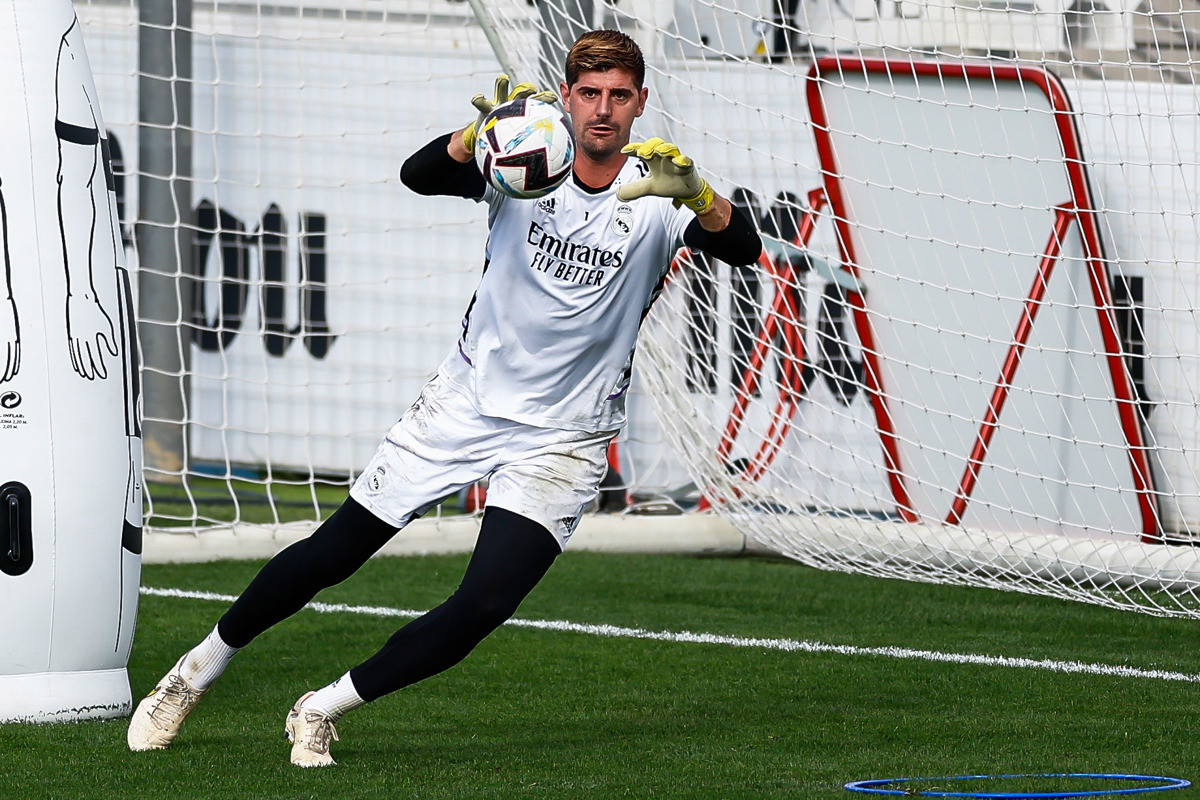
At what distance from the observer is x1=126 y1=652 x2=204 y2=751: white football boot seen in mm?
4227

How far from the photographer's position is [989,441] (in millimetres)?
7504

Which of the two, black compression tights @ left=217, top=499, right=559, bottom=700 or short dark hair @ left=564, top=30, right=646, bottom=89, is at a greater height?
short dark hair @ left=564, top=30, right=646, bottom=89

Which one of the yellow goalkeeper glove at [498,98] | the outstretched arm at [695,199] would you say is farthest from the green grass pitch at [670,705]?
the yellow goalkeeper glove at [498,98]

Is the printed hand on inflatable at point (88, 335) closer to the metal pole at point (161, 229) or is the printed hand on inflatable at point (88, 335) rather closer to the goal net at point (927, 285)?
the goal net at point (927, 285)

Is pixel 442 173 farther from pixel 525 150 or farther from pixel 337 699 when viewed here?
pixel 337 699

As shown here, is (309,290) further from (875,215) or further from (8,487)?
(8,487)

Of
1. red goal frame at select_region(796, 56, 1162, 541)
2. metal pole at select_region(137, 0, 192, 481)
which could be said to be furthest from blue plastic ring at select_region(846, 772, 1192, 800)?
metal pole at select_region(137, 0, 192, 481)

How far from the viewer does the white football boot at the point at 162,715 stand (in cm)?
423

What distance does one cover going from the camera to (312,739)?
13.2ft

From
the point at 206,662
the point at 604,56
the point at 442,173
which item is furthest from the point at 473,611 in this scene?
the point at 604,56

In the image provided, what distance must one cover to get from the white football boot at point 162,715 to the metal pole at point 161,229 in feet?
14.3

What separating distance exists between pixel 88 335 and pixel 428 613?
1230 mm

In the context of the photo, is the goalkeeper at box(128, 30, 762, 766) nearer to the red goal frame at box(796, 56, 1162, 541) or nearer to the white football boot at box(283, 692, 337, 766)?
the white football boot at box(283, 692, 337, 766)

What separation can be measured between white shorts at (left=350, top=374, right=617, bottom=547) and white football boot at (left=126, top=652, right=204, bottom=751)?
0.64 m
